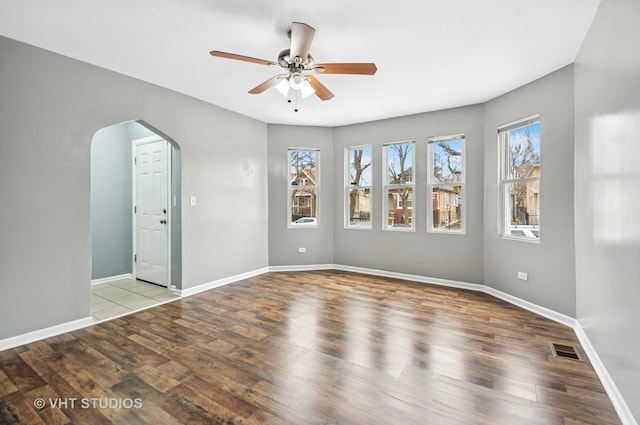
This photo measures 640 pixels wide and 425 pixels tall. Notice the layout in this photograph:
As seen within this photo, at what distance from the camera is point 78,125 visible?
9.77 ft

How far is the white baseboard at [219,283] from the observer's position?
4.02 metres

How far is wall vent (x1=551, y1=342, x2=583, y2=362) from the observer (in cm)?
240

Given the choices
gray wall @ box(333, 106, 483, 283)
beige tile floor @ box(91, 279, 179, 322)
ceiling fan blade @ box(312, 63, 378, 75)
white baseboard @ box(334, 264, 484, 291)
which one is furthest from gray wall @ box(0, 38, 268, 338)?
white baseboard @ box(334, 264, 484, 291)

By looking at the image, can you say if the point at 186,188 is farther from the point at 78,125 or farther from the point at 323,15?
the point at 323,15

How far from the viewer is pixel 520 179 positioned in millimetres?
3613

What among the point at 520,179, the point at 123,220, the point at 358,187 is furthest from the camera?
the point at 358,187

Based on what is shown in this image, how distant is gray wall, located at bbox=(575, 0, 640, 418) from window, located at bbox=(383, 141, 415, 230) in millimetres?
2328

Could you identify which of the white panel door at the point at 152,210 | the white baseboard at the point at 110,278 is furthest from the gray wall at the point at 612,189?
the white baseboard at the point at 110,278

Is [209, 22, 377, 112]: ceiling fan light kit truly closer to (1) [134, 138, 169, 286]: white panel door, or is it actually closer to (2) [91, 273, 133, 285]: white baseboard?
(1) [134, 138, 169, 286]: white panel door

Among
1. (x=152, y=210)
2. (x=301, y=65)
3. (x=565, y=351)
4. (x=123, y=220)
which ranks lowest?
(x=565, y=351)

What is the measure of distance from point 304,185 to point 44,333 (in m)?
3.98

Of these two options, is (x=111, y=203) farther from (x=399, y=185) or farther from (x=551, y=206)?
(x=551, y=206)

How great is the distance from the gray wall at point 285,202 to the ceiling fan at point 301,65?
8.16 ft

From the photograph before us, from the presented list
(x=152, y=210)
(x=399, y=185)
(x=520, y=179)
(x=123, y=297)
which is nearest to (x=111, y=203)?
(x=152, y=210)
